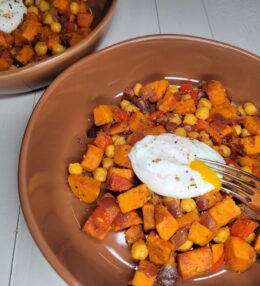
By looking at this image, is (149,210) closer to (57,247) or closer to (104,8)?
(57,247)

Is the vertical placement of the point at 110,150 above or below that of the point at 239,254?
above

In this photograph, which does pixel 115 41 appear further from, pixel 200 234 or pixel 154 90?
pixel 200 234

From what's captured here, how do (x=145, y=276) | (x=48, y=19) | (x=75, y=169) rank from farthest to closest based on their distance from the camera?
1. (x=48, y=19)
2. (x=75, y=169)
3. (x=145, y=276)

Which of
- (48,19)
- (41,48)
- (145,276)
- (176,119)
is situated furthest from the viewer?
(48,19)

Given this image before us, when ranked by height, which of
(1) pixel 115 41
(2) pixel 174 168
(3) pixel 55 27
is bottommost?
(2) pixel 174 168

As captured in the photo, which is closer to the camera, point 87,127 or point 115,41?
point 87,127

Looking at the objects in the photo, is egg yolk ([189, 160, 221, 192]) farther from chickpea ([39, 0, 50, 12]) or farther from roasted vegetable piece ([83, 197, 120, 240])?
chickpea ([39, 0, 50, 12])

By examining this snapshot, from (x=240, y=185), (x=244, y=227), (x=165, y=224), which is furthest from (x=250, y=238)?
(x=165, y=224)

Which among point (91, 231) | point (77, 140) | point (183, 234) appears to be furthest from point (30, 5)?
point (183, 234)
